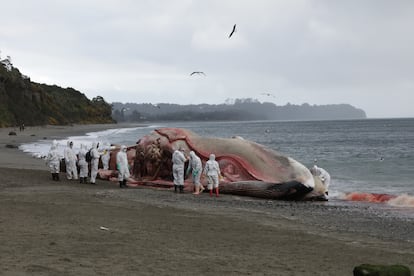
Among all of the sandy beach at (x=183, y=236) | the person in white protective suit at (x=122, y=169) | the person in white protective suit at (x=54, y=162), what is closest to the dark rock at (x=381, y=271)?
the sandy beach at (x=183, y=236)

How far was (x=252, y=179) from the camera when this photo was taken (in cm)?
2219

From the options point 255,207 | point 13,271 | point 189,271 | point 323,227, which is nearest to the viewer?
point 13,271

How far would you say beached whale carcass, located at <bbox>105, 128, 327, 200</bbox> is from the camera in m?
21.3

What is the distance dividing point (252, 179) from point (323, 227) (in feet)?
27.1

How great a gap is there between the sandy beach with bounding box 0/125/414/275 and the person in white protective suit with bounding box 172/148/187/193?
3090 mm

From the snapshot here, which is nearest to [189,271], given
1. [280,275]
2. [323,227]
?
[280,275]

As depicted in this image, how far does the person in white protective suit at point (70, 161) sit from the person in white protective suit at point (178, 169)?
4.96 metres

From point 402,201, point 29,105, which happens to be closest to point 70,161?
point 402,201

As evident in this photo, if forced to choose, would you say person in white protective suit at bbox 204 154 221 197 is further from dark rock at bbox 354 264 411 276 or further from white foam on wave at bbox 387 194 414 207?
dark rock at bbox 354 264 411 276

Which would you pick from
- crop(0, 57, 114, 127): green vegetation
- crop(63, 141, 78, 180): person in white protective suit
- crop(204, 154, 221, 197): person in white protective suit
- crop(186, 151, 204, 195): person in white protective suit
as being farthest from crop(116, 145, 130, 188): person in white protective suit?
crop(0, 57, 114, 127): green vegetation

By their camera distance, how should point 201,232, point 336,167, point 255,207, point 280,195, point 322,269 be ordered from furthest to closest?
point 336,167 < point 280,195 < point 255,207 < point 201,232 < point 322,269

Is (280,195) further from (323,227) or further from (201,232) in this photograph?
(201,232)

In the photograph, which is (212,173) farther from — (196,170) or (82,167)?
(82,167)

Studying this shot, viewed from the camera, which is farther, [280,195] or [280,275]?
[280,195]
